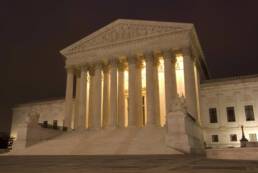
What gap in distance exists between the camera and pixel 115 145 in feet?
81.1

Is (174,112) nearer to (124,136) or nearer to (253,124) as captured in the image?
(124,136)

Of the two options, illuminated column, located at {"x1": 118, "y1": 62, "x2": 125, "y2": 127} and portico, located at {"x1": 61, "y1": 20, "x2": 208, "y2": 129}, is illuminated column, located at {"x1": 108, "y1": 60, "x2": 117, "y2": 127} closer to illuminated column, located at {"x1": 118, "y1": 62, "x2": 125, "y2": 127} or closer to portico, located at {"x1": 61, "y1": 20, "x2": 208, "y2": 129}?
portico, located at {"x1": 61, "y1": 20, "x2": 208, "y2": 129}

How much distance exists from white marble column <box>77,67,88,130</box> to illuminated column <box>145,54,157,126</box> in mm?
10085

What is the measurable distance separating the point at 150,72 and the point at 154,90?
2.51m

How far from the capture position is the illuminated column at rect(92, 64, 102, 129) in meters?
36.1

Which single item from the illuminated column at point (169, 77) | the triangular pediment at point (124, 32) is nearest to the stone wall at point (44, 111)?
the triangular pediment at point (124, 32)

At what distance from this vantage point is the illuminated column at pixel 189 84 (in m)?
32.0

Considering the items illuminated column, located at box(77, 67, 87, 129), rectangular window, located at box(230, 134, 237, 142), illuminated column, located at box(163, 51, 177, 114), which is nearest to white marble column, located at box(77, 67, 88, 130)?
illuminated column, located at box(77, 67, 87, 129)

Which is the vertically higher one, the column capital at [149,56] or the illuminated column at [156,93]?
the column capital at [149,56]

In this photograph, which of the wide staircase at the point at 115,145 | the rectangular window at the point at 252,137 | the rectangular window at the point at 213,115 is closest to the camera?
the wide staircase at the point at 115,145

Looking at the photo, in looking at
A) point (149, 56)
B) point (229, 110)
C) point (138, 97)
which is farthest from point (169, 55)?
point (229, 110)

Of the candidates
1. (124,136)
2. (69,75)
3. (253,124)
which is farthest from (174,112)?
(69,75)

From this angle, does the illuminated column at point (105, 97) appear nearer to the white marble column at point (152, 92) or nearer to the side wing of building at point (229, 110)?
the white marble column at point (152, 92)

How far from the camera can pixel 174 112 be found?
75.7ft
